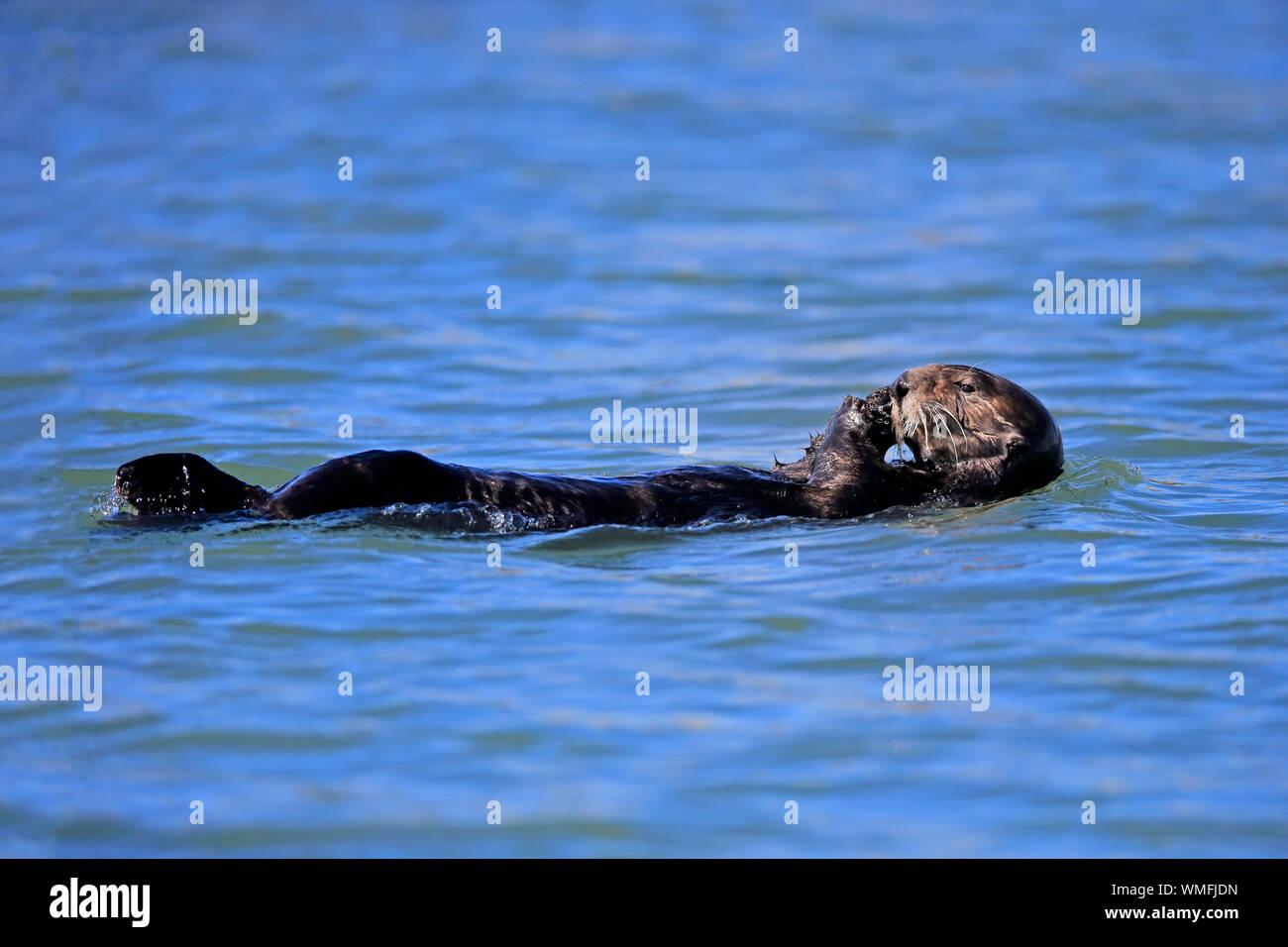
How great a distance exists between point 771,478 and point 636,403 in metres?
3.26

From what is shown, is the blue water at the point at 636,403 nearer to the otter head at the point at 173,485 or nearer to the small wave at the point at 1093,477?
the small wave at the point at 1093,477

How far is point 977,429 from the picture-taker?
258 inches

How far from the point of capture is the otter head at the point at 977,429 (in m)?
6.54

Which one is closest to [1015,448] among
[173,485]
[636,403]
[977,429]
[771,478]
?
[977,429]

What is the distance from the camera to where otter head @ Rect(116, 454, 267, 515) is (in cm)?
581

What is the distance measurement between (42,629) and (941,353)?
6999mm

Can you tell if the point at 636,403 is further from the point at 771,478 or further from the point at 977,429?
the point at 977,429

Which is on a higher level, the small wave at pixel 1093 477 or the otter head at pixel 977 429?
the otter head at pixel 977 429

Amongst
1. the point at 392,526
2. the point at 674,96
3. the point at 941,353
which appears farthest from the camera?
the point at 674,96

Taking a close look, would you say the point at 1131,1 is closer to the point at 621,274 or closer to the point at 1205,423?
the point at 621,274

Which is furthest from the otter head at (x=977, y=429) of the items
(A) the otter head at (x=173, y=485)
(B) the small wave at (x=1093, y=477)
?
(A) the otter head at (x=173, y=485)
